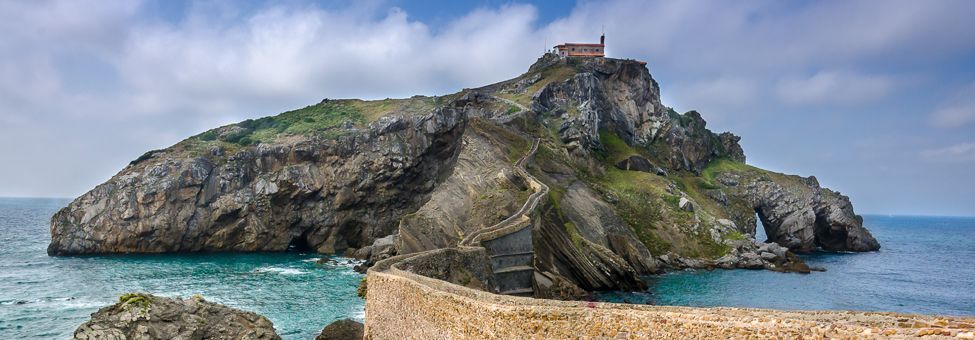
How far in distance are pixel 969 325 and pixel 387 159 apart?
3000 inches

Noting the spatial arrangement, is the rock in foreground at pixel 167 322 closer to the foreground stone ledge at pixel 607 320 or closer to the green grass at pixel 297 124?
the foreground stone ledge at pixel 607 320

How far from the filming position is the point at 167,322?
25156 mm

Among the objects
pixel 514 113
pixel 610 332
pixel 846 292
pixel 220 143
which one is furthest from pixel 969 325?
pixel 220 143

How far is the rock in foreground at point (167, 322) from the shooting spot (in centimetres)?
2369

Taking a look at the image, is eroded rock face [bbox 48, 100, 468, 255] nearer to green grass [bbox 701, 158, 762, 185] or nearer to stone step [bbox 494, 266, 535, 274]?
green grass [bbox 701, 158, 762, 185]

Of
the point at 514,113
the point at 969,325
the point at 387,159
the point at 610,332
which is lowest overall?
the point at 610,332

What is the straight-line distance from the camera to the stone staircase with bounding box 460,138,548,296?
1368 inches

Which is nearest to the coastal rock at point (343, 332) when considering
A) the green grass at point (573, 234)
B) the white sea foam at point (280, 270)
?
the green grass at point (573, 234)

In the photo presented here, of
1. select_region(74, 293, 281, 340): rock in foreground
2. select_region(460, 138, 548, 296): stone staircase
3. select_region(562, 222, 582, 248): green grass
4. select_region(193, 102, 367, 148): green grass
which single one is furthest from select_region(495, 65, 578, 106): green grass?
select_region(74, 293, 281, 340): rock in foreground

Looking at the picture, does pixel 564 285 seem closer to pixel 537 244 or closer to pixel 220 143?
pixel 537 244

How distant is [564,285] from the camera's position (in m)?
43.1

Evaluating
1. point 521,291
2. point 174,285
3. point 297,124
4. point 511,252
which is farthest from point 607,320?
point 297,124

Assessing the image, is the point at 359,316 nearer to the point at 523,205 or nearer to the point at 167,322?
the point at 167,322

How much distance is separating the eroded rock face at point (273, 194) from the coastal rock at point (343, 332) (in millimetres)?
52877
